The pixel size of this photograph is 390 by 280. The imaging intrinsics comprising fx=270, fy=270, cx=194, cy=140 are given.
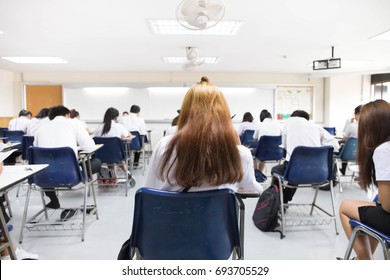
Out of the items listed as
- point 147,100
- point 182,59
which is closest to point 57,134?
point 182,59

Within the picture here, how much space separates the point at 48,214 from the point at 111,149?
41.4 inches

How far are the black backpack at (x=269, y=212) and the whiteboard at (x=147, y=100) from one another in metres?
5.36

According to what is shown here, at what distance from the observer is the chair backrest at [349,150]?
150 inches

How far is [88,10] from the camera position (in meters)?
3.01

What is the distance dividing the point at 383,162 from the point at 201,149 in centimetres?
95

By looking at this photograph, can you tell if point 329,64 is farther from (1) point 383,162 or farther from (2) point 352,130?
(1) point 383,162

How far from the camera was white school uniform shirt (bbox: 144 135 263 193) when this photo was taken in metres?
1.10

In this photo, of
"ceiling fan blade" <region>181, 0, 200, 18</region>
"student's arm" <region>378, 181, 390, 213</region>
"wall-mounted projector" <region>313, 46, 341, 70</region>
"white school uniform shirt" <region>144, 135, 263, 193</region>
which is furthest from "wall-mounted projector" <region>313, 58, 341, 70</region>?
"white school uniform shirt" <region>144, 135, 263, 193</region>

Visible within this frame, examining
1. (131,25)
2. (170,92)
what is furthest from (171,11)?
(170,92)

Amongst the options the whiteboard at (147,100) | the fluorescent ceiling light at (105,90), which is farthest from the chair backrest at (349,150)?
the fluorescent ceiling light at (105,90)

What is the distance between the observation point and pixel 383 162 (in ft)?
4.33

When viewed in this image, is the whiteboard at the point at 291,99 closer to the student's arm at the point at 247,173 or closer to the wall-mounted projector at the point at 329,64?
the wall-mounted projector at the point at 329,64

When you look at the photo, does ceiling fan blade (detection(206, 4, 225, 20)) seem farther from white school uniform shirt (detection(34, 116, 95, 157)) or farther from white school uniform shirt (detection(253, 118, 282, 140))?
white school uniform shirt (detection(253, 118, 282, 140))
